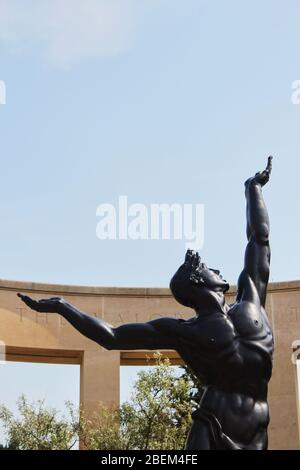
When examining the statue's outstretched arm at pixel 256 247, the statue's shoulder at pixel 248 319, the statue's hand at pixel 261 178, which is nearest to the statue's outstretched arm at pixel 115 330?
the statue's shoulder at pixel 248 319

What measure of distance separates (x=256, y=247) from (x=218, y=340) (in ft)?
3.38

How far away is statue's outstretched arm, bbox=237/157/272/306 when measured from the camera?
7473mm

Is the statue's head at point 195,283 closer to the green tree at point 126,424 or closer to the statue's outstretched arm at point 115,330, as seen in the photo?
the statue's outstretched arm at point 115,330

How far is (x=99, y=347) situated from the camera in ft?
76.0

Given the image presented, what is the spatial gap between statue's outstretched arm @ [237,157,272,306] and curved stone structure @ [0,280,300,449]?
15711 millimetres

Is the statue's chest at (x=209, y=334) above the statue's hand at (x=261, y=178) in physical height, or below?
below

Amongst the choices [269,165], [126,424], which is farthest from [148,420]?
[269,165]

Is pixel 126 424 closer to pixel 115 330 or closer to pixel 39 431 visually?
pixel 39 431

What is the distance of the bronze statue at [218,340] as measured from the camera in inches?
267

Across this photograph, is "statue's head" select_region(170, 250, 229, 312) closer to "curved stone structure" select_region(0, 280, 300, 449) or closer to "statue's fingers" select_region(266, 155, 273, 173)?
"statue's fingers" select_region(266, 155, 273, 173)

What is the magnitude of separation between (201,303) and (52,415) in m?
15.5

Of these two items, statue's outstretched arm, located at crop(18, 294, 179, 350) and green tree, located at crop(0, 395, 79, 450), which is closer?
statue's outstretched arm, located at crop(18, 294, 179, 350)

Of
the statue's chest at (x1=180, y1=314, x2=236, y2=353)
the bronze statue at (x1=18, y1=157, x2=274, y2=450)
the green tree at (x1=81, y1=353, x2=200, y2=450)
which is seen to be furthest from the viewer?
the green tree at (x1=81, y1=353, x2=200, y2=450)

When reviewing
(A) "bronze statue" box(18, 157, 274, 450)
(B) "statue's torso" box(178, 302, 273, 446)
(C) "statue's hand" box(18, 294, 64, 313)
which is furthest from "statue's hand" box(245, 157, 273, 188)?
(C) "statue's hand" box(18, 294, 64, 313)
